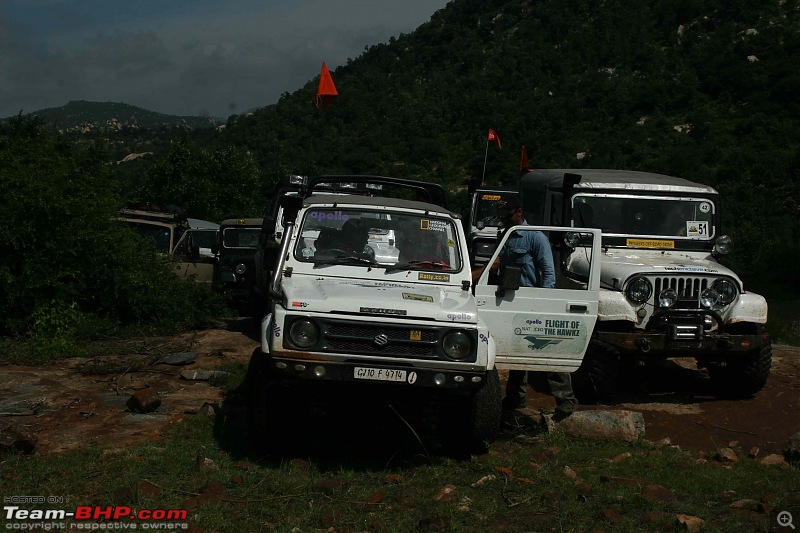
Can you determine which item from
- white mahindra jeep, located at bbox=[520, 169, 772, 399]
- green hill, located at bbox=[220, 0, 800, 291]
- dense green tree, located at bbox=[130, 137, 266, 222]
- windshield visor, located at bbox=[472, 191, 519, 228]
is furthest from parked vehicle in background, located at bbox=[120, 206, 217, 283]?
dense green tree, located at bbox=[130, 137, 266, 222]

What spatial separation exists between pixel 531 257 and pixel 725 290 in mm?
2251

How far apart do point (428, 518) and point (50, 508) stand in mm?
2151

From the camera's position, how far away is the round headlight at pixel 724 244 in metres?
9.35

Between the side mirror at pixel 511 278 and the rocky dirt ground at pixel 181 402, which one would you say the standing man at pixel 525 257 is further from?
the rocky dirt ground at pixel 181 402

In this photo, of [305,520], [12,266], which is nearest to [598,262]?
[305,520]

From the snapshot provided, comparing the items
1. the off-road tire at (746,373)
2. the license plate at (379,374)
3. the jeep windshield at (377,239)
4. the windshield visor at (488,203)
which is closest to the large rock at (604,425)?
the jeep windshield at (377,239)

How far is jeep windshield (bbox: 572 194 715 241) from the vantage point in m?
9.54

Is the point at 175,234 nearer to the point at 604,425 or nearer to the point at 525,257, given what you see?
the point at 525,257

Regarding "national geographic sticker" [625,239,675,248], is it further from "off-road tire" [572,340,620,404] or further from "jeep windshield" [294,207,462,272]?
"jeep windshield" [294,207,462,272]

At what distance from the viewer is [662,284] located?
845cm

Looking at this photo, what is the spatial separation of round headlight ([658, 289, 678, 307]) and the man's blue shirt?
1403 millimetres

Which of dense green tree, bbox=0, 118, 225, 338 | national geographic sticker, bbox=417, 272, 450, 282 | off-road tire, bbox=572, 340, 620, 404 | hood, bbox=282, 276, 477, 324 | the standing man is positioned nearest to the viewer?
hood, bbox=282, 276, 477, 324

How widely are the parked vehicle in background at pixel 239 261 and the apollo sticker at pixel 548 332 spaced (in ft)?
23.2

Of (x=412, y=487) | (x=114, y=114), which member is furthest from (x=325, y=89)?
(x=114, y=114)
